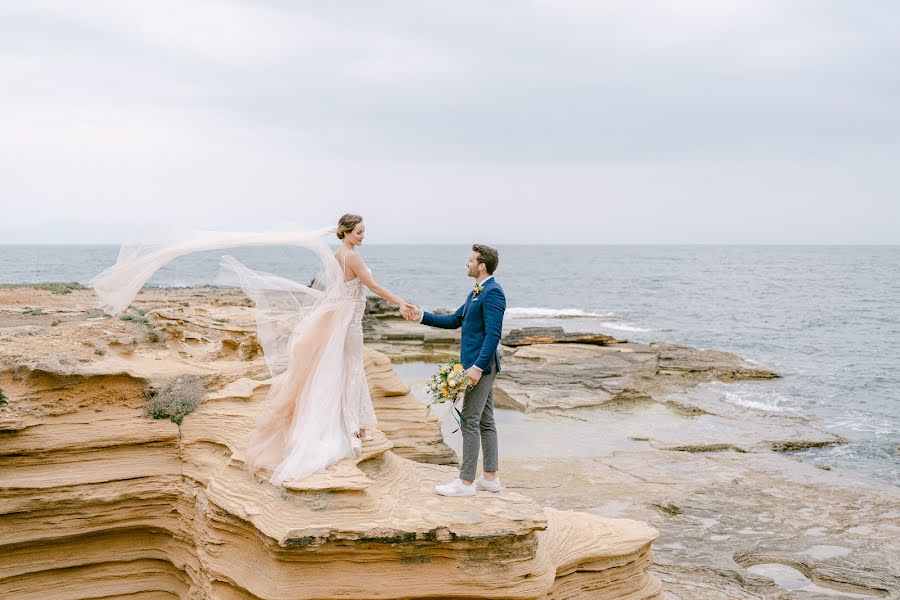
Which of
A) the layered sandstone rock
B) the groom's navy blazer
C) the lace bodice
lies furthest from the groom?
the lace bodice

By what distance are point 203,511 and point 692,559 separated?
725 centimetres

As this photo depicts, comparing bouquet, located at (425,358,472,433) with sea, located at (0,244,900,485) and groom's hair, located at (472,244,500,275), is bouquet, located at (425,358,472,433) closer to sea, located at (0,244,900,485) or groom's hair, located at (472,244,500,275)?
groom's hair, located at (472,244,500,275)

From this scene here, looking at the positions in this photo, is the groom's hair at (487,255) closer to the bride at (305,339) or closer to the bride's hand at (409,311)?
the bride at (305,339)

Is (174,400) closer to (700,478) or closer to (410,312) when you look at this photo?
(410,312)

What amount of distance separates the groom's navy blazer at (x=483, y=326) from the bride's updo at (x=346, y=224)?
1451mm

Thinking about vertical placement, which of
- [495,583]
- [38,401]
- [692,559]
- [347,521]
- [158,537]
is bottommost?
[692,559]

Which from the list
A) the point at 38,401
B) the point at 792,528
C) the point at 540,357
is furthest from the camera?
the point at 540,357

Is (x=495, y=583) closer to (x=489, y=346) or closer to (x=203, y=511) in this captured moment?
(x=489, y=346)

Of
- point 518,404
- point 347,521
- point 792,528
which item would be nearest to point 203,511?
point 347,521

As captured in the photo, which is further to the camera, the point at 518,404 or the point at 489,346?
the point at 518,404

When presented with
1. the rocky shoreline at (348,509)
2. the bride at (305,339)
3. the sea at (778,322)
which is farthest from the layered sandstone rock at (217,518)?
the sea at (778,322)

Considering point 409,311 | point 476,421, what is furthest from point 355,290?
point 476,421

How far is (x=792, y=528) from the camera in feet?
41.1

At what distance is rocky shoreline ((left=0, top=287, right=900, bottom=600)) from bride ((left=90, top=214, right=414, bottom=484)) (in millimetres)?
315
